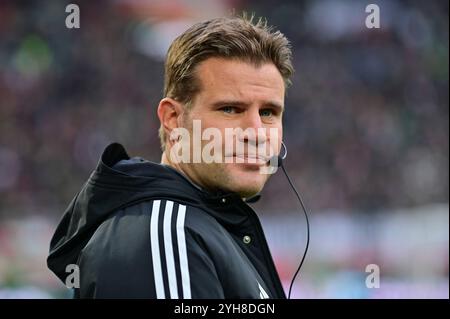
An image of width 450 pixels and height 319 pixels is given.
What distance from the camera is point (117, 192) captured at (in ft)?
5.32

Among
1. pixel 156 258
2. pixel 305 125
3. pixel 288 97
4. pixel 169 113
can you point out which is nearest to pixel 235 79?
pixel 169 113

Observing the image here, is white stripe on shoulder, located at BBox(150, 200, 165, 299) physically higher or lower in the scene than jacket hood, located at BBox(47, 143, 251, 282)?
lower

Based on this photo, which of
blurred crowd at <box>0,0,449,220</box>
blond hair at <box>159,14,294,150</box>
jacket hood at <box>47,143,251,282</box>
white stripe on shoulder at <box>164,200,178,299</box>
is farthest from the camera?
blurred crowd at <box>0,0,449,220</box>

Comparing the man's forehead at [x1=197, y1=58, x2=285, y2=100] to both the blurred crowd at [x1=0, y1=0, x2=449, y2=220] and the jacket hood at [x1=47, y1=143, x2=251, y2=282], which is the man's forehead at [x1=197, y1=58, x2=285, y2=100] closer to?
the jacket hood at [x1=47, y1=143, x2=251, y2=282]

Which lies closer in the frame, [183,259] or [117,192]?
[183,259]

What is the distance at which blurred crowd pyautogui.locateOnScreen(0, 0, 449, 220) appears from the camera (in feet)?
30.5

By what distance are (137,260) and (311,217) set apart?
7.22m

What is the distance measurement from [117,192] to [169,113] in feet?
0.94

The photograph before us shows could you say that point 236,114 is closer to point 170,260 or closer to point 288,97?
point 170,260

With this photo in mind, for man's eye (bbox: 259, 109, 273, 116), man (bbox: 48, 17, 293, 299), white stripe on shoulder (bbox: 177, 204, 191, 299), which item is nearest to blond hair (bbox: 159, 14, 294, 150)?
man (bbox: 48, 17, 293, 299)

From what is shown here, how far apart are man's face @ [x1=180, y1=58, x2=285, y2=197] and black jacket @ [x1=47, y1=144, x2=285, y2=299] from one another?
0.05m

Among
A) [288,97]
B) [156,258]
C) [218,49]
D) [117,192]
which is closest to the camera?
[156,258]

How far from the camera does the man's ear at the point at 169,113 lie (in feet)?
5.91
